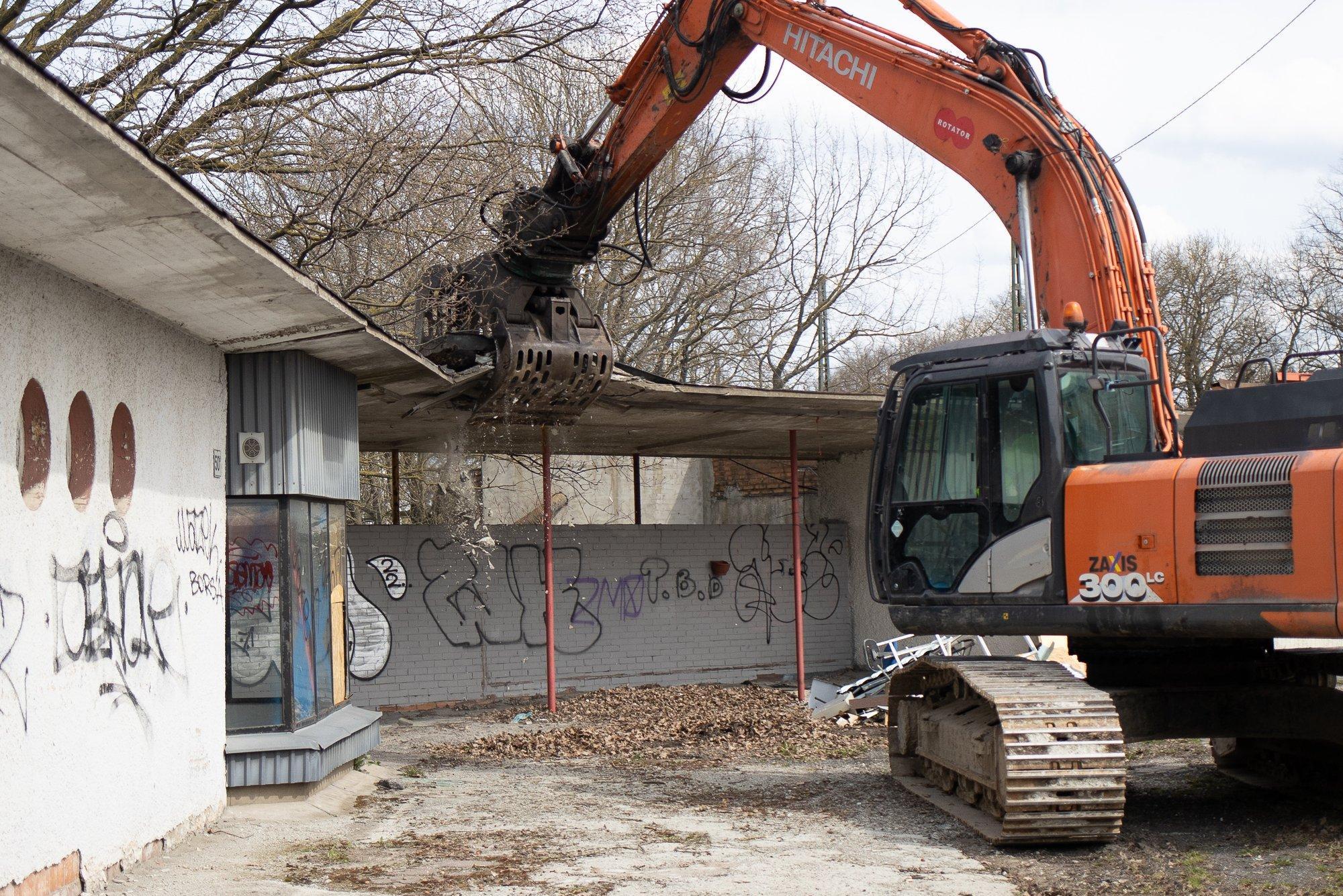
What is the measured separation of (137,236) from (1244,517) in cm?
581

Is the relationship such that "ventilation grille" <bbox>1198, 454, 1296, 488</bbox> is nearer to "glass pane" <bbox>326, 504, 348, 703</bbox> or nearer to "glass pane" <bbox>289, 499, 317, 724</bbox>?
"glass pane" <bbox>289, 499, 317, 724</bbox>

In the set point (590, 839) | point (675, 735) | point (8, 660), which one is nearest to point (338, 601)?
point (590, 839)

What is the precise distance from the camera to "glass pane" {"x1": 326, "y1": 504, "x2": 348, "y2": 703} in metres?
10.0

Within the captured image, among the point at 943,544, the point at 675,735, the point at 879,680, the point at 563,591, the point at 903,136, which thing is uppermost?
the point at 903,136

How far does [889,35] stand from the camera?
9.05 m

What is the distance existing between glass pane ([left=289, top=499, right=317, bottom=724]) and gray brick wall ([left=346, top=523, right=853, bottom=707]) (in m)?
5.79

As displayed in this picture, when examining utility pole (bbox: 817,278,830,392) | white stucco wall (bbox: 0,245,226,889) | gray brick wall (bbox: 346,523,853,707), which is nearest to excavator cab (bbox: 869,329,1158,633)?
white stucco wall (bbox: 0,245,226,889)

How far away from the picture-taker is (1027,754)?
23.9ft

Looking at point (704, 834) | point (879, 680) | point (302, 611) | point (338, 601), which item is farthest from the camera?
point (879, 680)

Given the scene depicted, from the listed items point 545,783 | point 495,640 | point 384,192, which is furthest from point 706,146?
point 545,783

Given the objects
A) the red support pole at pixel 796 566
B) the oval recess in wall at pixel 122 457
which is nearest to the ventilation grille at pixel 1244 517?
the oval recess in wall at pixel 122 457

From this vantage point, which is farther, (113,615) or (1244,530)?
(1244,530)

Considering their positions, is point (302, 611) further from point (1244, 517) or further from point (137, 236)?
point (1244, 517)

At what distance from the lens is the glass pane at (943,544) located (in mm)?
8180
